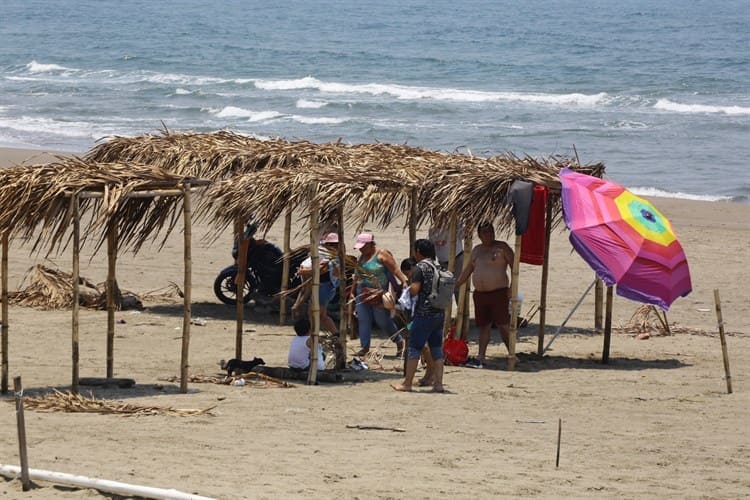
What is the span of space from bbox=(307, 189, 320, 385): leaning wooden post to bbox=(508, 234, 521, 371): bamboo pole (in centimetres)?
169

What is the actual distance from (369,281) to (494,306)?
1176mm

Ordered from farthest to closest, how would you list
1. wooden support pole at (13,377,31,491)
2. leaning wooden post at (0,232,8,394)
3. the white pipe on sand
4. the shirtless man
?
the shirtless man → leaning wooden post at (0,232,8,394) → wooden support pole at (13,377,31,491) → the white pipe on sand

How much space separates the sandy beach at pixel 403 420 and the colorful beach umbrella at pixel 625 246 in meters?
0.82

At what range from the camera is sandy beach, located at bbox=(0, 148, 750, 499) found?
22.8 ft

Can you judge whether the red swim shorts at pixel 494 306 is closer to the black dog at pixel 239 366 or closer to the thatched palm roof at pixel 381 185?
the thatched palm roof at pixel 381 185

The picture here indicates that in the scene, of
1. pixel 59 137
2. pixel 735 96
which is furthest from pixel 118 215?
pixel 735 96

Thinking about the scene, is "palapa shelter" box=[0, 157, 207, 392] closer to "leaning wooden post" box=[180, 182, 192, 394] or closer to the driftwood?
"leaning wooden post" box=[180, 182, 192, 394]

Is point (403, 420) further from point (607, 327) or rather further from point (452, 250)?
point (607, 327)

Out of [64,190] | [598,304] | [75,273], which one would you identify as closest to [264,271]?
[598,304]

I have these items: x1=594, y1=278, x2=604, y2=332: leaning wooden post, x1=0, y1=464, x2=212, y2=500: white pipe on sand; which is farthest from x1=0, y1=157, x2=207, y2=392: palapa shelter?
x1=594, y1=278, x2=604, y2=332: leaning wooden post

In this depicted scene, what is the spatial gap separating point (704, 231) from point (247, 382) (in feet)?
36.0

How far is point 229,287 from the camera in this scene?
13.4 metres

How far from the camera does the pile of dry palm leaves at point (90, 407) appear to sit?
8.45m

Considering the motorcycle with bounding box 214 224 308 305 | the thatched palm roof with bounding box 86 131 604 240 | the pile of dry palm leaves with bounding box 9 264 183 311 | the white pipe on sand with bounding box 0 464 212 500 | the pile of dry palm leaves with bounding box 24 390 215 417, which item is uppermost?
the thatched palm roof with bounding box 86 131 604 240
